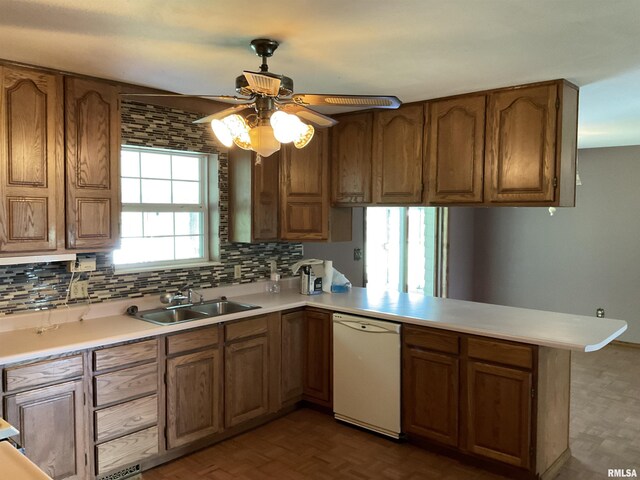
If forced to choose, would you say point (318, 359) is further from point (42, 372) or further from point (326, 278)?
point (42, 372)

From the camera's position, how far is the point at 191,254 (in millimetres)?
3838

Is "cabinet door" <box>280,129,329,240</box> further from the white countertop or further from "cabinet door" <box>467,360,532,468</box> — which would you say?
"cabinet door" <box>467,360,532,468</box>

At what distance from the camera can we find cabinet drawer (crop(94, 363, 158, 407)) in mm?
2709

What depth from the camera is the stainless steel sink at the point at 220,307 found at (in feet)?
11.8

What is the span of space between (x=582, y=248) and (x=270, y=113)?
5.16 m

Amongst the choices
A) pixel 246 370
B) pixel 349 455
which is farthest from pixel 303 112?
pixel 349 455

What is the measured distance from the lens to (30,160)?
269 centimetres

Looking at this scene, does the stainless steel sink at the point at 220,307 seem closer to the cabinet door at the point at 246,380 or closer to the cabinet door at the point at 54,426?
the cabinet door at the point at 246,380

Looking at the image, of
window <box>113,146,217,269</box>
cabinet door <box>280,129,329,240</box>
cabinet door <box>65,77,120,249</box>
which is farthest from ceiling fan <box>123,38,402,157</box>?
cabinet door <box>280,129,329,240</box>

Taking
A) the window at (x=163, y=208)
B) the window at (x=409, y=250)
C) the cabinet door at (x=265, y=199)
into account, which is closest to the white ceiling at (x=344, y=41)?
the window at (x=163, y=208)

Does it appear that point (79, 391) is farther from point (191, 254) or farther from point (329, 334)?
point (329, 334)

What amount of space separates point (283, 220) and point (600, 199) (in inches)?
162

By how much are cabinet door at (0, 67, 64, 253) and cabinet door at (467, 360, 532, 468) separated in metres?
2.54

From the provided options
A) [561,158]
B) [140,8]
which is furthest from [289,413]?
[140,8]
